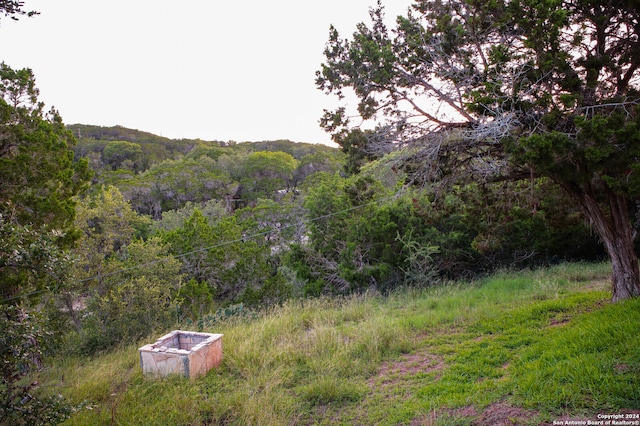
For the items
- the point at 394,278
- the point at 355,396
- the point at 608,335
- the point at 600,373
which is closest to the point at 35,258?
the point at 355,396

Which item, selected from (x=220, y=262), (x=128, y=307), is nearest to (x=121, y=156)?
(x=220, y=262)

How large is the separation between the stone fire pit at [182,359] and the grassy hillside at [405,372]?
16 cm

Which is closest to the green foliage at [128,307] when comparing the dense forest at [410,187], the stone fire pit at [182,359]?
the dense forest at [410,187]

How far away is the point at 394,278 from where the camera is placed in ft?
44.3

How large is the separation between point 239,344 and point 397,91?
16.2 ft

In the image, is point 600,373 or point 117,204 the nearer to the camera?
point 600,373

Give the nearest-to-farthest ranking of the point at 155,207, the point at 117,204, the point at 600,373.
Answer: the point at 600,373 → the point at 117,204 → the point at 155,207

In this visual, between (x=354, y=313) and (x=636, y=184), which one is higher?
(x=636, y=184)

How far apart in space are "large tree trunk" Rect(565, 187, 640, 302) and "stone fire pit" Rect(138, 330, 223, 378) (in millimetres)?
6012

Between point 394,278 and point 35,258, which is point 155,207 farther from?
point 35,258

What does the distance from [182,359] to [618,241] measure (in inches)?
262

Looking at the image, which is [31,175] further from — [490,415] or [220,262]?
[490,415]

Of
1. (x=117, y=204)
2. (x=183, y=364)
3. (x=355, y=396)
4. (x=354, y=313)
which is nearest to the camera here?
(x=355, y=396)

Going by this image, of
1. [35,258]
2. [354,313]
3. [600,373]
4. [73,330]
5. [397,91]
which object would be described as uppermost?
[397,91]
